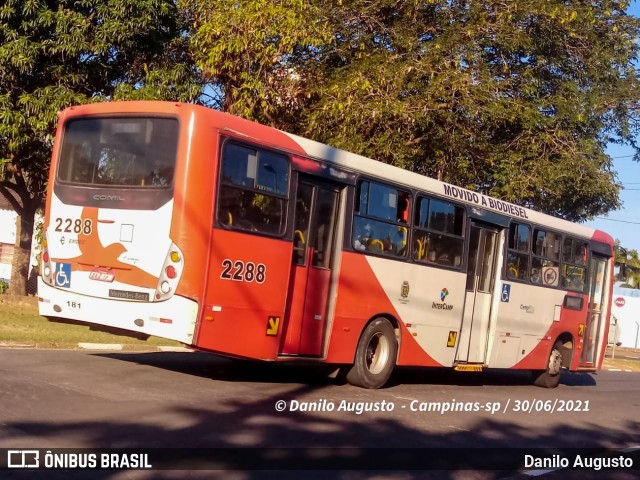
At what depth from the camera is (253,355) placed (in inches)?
403

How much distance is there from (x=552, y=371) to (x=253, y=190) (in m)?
9.15

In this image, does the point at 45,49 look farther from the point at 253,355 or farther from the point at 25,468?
the point at 25,468

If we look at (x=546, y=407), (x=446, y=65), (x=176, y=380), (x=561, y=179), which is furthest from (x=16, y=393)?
(x=561, y=179)

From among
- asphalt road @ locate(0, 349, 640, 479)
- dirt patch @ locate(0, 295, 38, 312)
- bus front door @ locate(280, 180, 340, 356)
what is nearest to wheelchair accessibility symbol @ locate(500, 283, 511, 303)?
asphalt road @ locate(0, 349, 640, 479)

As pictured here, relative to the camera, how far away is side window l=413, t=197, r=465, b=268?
512 inches

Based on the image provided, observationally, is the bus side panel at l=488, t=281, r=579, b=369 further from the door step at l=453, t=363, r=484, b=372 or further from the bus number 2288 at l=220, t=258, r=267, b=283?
the bus number 2288 at l=220, t=258, r=267, b=283

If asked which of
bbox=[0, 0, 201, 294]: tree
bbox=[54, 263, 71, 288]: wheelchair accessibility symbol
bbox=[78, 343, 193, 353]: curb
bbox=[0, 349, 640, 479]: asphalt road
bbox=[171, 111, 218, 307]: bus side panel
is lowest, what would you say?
bbox=[78, 343, 193, 353]: curb

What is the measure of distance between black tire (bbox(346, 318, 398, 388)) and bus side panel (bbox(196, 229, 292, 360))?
1.93 meters

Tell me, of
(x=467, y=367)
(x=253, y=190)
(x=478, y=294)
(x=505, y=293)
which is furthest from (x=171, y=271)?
(x=505, y=293)

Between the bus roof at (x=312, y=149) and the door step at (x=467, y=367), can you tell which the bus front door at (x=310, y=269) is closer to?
the bus roof at (x=312, y=149)

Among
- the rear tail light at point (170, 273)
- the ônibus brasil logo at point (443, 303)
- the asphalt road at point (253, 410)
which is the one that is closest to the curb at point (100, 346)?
the asphalt road at point (253, 410)

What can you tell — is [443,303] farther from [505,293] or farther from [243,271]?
[243,271]

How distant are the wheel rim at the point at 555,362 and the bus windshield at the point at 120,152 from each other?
9.93 m

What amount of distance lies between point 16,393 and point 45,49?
34.1 feet
